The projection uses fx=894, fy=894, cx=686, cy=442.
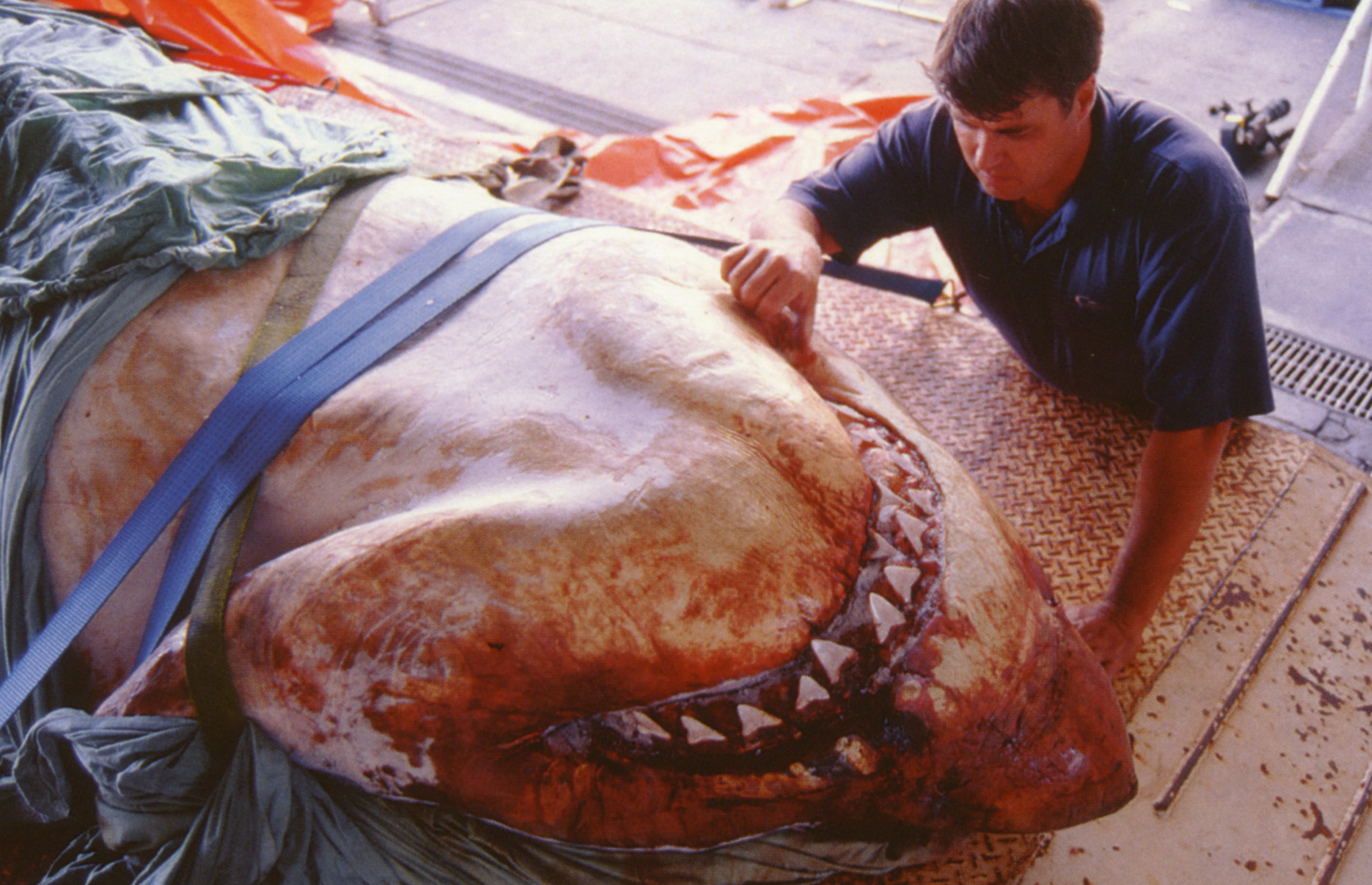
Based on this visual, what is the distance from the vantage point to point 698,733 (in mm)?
1164

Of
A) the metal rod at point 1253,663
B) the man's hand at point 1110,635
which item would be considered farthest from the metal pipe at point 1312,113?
the man's hand at point 1110,635

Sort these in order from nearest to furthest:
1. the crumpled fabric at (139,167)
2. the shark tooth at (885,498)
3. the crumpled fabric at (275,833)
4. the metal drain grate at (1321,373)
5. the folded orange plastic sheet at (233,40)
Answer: the crumpled fabric at (275,833) → the shark tooth at (885,498) → the crumpled fabric at (139,167) → the metal drain grate at (1321,373) → the folded orange plastic sheet at (233,40)

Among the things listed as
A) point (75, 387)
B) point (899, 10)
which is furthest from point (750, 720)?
point (899, 10)

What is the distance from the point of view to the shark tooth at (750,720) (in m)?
1.17

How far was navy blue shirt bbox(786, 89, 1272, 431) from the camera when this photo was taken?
5.35 feet

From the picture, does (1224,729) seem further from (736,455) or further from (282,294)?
(282,294)

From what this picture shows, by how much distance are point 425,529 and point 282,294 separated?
0.82 m

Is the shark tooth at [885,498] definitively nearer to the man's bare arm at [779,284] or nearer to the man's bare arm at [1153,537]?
the man's bare arm at [779,284]

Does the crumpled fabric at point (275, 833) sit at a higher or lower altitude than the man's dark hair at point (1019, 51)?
lower

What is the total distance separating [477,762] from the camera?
1151 mm

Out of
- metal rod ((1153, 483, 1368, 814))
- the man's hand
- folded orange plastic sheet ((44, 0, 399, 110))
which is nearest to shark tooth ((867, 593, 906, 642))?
the man's hand

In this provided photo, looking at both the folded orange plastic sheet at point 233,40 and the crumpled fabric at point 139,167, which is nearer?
the crumpled fabric at point 139,167

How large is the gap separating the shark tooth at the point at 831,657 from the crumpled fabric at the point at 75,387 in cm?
34

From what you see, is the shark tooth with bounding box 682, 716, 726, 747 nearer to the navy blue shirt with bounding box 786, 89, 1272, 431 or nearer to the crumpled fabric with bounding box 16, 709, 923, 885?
the crumpled fabric with bounding box 16, 709, 923, 885
